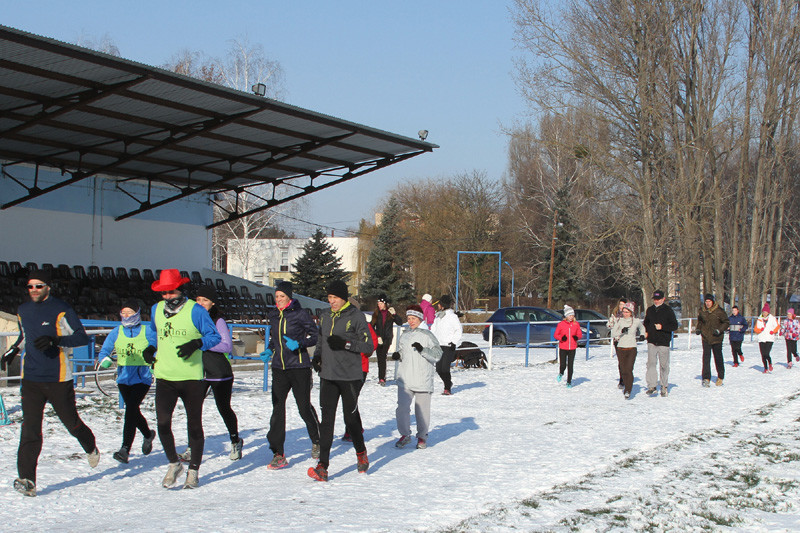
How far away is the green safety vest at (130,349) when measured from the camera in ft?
25.1

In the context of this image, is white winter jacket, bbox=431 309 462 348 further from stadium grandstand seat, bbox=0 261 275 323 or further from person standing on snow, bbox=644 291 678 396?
stadium grandstand seat, bbox=0 261 275 323

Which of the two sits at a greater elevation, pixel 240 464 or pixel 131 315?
pixel 131 315

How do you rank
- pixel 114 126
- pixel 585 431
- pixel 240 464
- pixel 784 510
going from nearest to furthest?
pixel 784 510 → pixel 240 464 → pixel 585 431 → pixel 114 126

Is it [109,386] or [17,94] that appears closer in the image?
[109,386]

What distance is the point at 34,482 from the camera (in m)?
6.35

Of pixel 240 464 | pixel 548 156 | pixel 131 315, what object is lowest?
pixel 240 464

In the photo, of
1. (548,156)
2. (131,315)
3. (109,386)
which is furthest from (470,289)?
(131,315)

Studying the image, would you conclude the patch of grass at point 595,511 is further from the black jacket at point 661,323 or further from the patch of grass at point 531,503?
the black jacket at point 661,323

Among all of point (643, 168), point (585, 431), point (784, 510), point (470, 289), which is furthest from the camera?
point (470, 289)

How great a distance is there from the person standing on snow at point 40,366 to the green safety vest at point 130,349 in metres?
1.06

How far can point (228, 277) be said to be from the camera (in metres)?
35.3

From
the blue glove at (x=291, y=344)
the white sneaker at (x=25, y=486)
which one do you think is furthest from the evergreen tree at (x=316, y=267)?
the white sneaker at (x=25, y=486)

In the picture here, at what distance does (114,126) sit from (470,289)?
42058mm

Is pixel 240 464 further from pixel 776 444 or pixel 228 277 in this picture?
pixel 228 277
